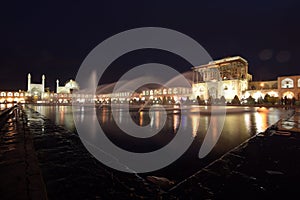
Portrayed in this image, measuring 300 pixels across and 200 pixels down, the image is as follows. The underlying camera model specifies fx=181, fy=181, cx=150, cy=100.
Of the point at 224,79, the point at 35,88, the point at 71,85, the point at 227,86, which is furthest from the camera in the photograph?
the point at 35,88

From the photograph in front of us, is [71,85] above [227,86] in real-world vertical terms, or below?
above

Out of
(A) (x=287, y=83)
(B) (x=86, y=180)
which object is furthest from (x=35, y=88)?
(B) (x=86, y=180)

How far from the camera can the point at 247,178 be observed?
2.84m

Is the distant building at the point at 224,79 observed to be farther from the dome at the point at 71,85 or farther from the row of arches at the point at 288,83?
the dome at the point at 71,85

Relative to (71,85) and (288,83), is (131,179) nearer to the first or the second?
(288,83)

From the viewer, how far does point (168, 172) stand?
126 inches

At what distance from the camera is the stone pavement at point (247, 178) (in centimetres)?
238

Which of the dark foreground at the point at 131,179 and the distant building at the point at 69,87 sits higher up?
the distant building at the point at 69,87

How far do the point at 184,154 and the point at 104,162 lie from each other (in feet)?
6.03

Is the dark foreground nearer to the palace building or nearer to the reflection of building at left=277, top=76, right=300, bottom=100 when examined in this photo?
the palace building

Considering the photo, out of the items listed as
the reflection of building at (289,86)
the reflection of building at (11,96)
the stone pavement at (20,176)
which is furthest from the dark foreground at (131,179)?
the reflection of building at (11,96)

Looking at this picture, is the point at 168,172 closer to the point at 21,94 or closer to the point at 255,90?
the point at 255,90

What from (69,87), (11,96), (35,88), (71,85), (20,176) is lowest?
(20,176)

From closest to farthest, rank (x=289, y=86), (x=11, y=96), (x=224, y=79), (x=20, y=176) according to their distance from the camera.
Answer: (x=20, y=176)
(x=289, y=86)
(x=224, y=79)
(x=11, y=96)
